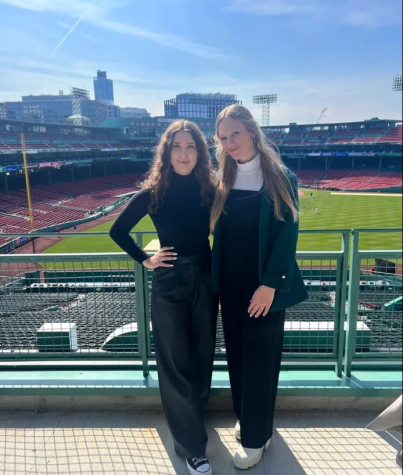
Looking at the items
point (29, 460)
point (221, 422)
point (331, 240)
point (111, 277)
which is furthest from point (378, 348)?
point (331, 240)

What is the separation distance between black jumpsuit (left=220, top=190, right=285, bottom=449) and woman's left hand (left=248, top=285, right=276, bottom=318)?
0.21 feet

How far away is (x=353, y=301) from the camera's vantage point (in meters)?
2.17

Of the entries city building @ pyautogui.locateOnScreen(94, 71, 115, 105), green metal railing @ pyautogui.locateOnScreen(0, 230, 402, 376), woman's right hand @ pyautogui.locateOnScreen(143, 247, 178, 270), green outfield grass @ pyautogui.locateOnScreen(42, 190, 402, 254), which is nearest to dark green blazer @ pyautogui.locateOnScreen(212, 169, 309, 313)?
woman's right hand @ pyautogui.locateOnScreen(143, 247, 178, 270)

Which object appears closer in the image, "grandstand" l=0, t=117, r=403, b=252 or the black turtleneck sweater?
the black turtleneck sweater

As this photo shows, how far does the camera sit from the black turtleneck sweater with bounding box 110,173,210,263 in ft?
5.75

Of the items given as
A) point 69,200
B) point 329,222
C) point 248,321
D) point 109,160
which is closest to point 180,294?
point 248,321

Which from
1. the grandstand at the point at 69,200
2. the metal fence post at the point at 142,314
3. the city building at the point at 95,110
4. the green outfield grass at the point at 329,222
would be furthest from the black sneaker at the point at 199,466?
the city building at the point at 95,110

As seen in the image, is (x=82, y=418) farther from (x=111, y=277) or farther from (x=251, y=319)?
(x=251, y=319)

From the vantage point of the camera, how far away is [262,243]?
1.62 meters

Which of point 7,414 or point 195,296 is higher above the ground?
point 195,296

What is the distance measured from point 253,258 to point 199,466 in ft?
3.20

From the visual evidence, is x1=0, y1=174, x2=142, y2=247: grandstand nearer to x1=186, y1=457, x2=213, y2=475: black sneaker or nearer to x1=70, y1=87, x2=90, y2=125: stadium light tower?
x1=186, y1=457, x2=213, y2=475: black sneaker

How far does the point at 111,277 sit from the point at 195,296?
72 cm

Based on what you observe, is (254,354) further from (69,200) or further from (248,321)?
(69,200)
